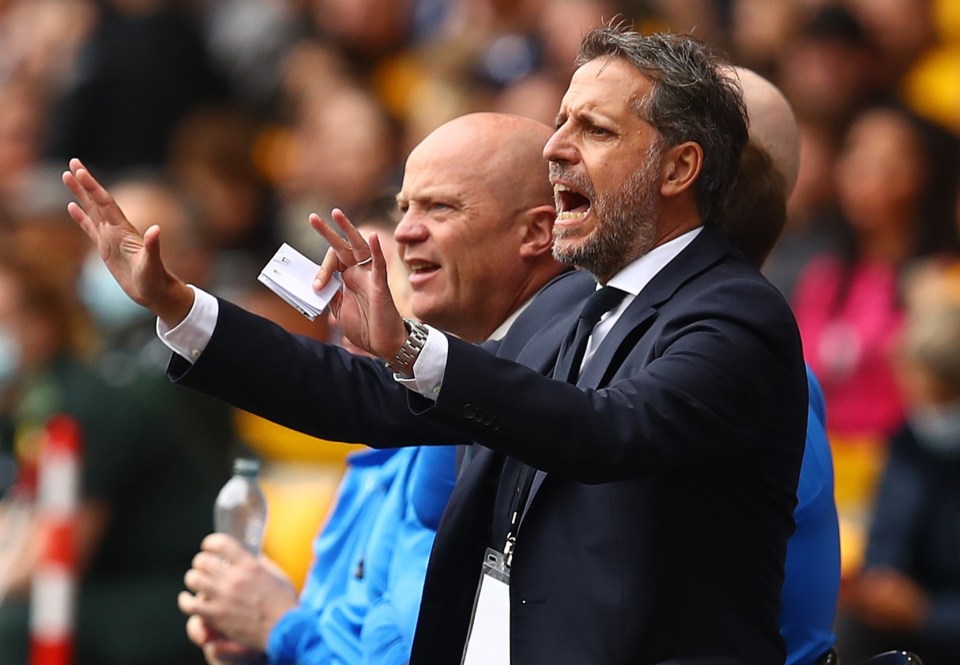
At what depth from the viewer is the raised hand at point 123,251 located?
3143 mm

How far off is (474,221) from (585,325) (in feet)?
2.09

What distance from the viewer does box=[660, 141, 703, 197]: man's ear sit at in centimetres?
328

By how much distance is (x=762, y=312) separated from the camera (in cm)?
309

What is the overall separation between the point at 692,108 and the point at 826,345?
439 cm

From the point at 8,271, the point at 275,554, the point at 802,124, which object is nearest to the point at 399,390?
the point at 275,554

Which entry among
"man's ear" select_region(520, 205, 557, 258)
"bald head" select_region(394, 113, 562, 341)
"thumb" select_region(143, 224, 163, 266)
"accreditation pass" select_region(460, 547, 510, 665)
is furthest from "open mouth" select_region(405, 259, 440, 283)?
"thumb" select_region(143, 224, 163, 266)

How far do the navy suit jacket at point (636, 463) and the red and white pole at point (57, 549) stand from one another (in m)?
3.09

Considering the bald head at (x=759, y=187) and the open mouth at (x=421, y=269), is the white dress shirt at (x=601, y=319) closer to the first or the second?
the bald head at (x=759, y=187)

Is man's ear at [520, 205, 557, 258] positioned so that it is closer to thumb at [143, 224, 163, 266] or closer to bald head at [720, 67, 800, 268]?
bald head at [720, 67, 800, 268]

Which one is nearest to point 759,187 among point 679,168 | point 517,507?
point 679,168

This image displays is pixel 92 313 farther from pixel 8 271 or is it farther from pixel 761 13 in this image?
pixel 761 13

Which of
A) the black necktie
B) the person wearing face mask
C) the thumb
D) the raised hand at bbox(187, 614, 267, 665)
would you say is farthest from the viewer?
the person wearing face mask

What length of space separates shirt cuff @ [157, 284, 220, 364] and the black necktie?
620 millimetres

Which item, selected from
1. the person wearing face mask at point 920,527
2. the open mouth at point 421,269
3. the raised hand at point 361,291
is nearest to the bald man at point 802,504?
the open mouth at point 421,269
